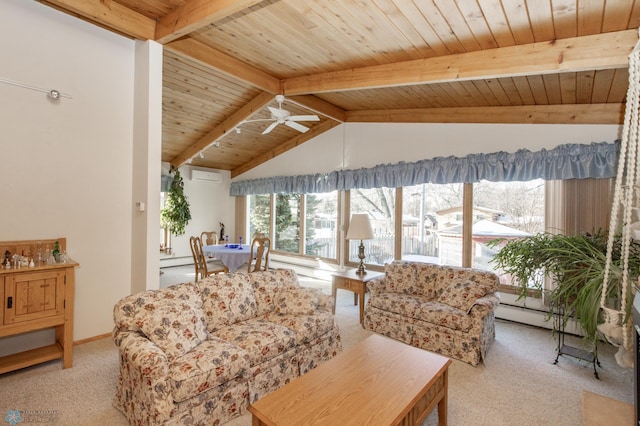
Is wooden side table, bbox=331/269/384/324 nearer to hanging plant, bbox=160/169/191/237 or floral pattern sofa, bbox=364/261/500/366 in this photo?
floral pattern sofa, bbox=364/261/500/366

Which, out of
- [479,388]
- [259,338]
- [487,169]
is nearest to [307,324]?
[259,338]

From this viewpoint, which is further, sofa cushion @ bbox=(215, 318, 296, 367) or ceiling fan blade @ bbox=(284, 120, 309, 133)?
ceiling fan blade @ bbox=(284, 120, 309, 133)

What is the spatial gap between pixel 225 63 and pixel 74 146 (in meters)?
1.89

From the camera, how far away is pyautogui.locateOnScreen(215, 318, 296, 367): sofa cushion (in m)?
2.29

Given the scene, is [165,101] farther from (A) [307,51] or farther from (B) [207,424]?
(B) [207,424]

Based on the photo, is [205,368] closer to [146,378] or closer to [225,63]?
[146,378]

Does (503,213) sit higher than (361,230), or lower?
higher

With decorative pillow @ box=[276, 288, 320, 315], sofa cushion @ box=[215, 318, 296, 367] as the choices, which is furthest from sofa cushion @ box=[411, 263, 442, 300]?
sofa cushion @ box=[215, 318, 296, 367]

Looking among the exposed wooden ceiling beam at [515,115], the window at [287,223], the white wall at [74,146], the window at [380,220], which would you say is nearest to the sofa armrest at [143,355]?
the white wall at [74,146]

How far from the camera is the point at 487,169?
14.1ft

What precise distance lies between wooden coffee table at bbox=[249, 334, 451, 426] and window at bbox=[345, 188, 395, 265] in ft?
10.9

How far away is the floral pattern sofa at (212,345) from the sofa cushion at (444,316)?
997mm

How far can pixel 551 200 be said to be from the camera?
3.95 metres

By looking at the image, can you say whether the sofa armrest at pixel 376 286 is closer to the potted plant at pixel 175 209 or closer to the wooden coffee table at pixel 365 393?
the wooden coffee table at pixel 365 393
